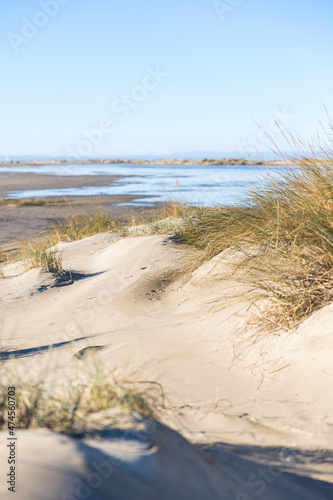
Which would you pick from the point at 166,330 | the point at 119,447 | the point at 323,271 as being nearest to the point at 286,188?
the point at 323,271

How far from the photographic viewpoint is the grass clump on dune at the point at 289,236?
301 centimetres

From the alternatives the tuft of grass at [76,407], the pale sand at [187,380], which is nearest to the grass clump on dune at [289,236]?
the pale sand at [187,380]

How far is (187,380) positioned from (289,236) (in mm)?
1284

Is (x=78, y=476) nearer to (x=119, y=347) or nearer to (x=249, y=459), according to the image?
(x=249, y=459)

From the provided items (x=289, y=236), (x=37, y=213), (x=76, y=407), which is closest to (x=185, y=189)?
(x=37, y=213)

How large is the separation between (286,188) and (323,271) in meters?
0.98

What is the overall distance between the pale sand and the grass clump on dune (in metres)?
0.18

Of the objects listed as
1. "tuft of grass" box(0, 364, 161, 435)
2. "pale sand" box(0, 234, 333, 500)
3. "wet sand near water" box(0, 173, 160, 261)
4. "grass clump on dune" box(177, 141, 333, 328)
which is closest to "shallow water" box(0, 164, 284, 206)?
"grass clump on dune" box(177, 141, 333, 328)

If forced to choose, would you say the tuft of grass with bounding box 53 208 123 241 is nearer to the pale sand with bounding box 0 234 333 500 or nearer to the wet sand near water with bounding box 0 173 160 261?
the wet sand near water with bounding box 0 173 160 261

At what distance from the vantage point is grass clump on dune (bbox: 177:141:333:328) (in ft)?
9.87

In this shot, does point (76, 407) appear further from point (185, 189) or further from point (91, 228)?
point (185, 189)

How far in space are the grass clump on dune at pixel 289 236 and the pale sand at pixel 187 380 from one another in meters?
0.18

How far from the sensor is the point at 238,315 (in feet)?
11.2

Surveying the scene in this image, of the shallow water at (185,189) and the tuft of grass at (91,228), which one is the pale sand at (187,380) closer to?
the shallow water at (185,189)
